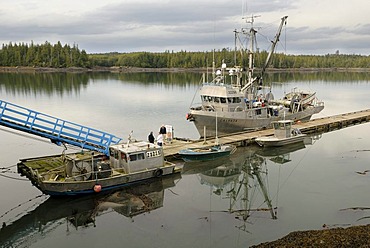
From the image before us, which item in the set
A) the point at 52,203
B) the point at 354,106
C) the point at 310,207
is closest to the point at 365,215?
the point at 310,207

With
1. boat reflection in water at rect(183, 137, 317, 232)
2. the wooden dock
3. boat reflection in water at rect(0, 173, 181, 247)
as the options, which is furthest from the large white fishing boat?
boat reflection in water at rect(0, 173, 181, 247)

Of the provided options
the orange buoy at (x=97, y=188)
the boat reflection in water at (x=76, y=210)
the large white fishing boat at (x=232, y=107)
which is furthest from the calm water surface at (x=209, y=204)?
the large white fishing boat at (x=232, y=107)

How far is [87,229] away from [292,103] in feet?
113

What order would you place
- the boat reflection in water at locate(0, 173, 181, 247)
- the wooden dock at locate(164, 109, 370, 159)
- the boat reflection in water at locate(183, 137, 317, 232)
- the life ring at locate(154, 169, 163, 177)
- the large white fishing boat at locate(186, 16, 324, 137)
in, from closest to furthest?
the boat reflection in water at locate(0, 173, 181, 247), the boat reflection in water at locate(183, 137, 317, 232), the life ring at locate(154, 169, 163, 177), the wooden dock at locate(164, 109, 370, 159), the large white fishing boat at locate(186, 16, 324, 137)

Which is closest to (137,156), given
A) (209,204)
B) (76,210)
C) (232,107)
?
(76,210)

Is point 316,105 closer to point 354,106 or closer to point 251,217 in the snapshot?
point 354,106

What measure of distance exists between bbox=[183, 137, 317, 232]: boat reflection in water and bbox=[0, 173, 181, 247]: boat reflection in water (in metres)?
4.18

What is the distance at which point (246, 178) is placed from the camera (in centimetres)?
2822

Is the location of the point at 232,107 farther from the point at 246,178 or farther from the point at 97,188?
the point at 97,188

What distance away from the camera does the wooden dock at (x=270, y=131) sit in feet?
107

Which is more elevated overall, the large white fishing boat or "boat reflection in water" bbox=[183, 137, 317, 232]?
the large white fishing boat

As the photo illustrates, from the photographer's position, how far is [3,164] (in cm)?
2992

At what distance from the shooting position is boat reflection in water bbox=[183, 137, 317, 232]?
73.2ft

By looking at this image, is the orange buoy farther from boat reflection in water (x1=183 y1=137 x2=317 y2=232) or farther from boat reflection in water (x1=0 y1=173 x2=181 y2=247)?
boat reflection in water (x1=183 y1=137 x2=317 y2=232)
